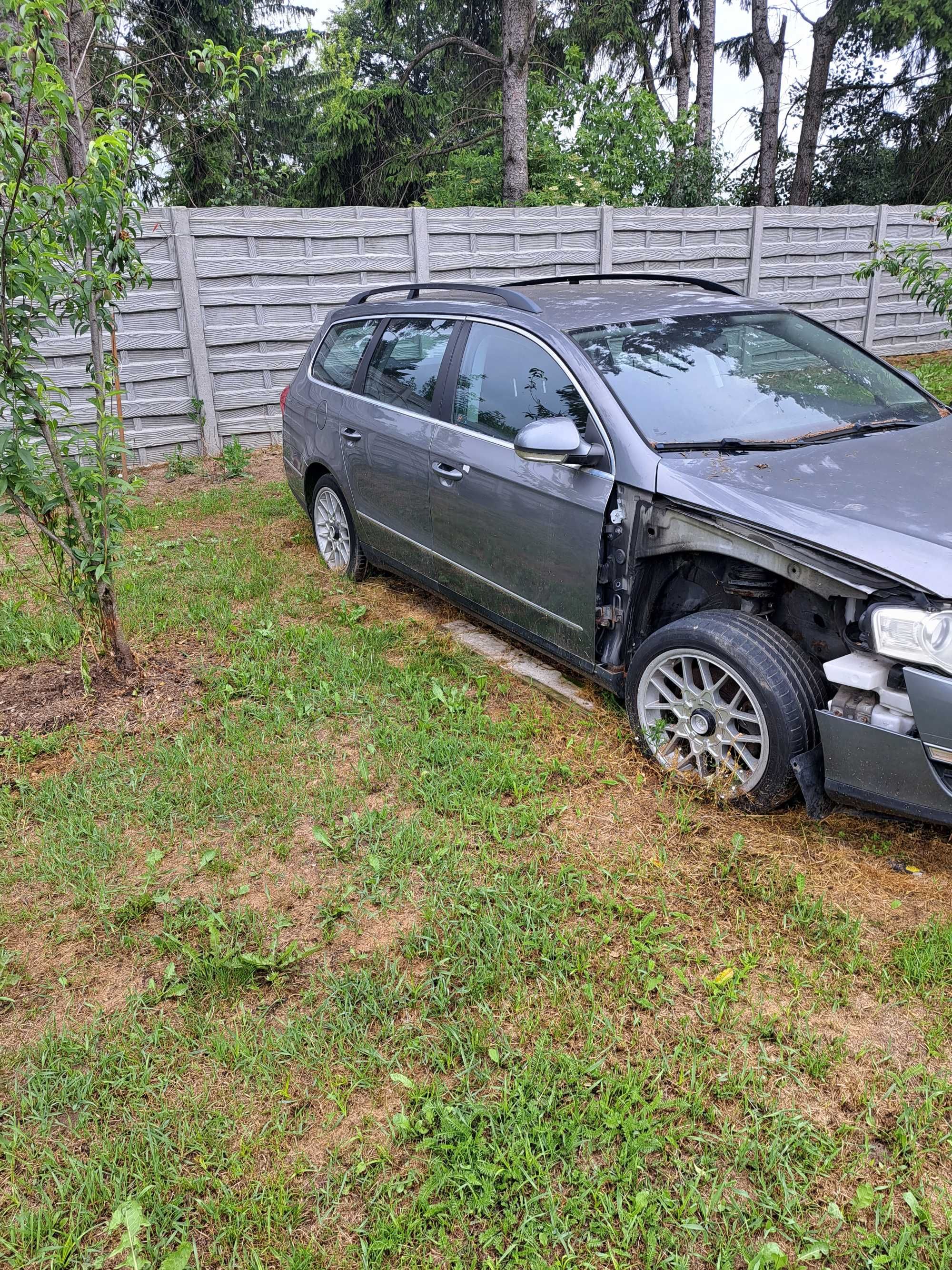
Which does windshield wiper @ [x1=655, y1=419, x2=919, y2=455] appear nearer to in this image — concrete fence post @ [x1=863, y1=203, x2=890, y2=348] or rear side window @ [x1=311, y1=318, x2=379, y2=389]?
rear side window @ [x1=311, y1=318, x2=379, y2=389]

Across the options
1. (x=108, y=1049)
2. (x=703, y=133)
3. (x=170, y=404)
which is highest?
(x=703, y=133)

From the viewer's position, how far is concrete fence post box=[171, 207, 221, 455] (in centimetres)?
792

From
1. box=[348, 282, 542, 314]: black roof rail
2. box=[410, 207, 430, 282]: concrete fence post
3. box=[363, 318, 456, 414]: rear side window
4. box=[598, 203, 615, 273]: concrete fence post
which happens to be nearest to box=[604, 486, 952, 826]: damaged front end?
box=[348, 282, 542, 314]: black roof rail

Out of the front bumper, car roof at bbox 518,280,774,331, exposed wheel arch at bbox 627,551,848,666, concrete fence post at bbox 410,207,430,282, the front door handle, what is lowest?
the front bumper

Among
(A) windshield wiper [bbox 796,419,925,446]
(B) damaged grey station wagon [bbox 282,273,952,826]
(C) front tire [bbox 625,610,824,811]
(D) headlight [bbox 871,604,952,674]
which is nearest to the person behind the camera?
(D) headlight [bbox 871,604,952,674]

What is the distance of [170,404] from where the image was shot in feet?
27.3

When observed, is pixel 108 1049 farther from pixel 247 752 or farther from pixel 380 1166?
pixel 247 752

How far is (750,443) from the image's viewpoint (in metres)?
3.44

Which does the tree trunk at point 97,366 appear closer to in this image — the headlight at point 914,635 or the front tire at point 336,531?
the front tire at point 336,531

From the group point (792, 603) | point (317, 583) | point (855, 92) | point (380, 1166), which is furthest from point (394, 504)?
point (855, 92)

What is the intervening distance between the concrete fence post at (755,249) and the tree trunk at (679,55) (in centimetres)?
1152

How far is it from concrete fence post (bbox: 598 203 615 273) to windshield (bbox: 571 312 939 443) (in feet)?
21.7

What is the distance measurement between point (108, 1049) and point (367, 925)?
77 centimetres

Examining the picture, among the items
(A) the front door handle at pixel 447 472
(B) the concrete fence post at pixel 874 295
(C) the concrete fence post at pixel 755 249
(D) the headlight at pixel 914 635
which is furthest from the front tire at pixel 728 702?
(B) the concrete fence post at pixel 874 295
